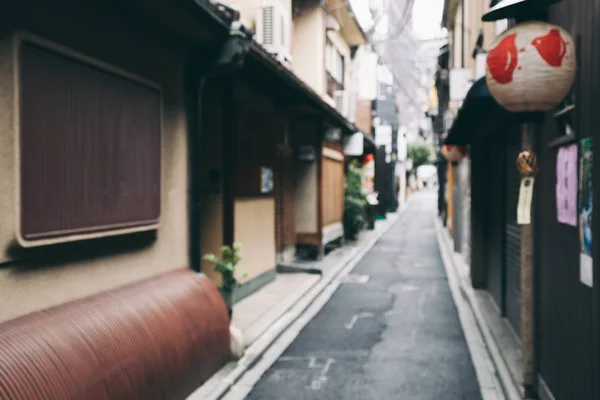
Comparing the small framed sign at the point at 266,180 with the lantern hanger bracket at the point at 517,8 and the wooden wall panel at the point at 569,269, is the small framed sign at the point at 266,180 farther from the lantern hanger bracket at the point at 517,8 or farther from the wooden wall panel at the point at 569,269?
the lantern hanger bracket at the point at 517,8

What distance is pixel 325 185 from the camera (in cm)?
2159

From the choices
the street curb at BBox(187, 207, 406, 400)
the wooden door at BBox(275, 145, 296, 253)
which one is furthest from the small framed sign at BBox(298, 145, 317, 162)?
the street curb at BBox(187, 207, 406, 400)

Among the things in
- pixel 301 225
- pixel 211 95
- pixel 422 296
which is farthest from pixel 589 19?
pixel 301 225

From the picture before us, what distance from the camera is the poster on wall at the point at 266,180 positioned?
1382 centimetres

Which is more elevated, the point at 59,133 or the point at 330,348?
the point at 59,133

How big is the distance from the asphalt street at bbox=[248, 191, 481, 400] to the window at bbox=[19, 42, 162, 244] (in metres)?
2.77

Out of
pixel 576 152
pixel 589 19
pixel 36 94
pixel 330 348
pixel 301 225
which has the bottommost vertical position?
pixel 330 348

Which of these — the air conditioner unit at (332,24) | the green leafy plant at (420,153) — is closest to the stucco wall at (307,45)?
the air conditioner unit at (332,24)

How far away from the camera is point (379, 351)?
909cm

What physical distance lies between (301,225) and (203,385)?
12347 millimetres

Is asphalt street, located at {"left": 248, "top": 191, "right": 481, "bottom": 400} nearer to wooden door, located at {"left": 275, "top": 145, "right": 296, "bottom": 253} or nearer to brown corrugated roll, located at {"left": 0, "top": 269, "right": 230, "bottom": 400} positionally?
brown corrugated roll, located at {"left": 0, "top": 269, "right": 230, "bottom": 400}

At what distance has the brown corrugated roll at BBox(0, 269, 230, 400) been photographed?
434 cm

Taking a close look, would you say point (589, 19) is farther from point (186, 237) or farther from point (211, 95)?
point (211, 95)

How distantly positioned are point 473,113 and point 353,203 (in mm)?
15383
